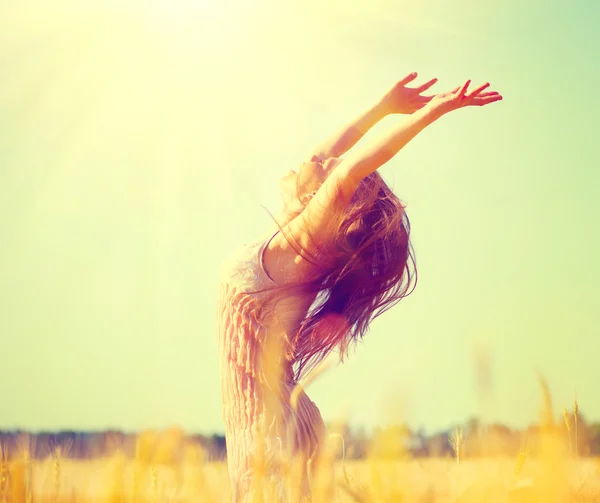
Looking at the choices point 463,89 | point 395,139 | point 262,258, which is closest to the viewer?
point 395,139

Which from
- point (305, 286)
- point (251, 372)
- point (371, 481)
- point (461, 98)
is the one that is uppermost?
point (461, 98)

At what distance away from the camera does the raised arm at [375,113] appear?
13.4 ft

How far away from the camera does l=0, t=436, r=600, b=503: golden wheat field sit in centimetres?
132

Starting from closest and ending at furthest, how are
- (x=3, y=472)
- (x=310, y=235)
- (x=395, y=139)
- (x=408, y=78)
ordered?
(x=3, y=472) < (x=395, y=139) < (x=310, y=235) < (x=408, y=78)

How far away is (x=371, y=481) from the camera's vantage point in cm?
154

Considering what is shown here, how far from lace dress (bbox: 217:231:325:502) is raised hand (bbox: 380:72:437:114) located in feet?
4.43

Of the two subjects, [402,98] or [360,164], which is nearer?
[360,164]

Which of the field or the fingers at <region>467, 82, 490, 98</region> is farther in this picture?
the fingers at <region>467, 82, 490, 98</region>

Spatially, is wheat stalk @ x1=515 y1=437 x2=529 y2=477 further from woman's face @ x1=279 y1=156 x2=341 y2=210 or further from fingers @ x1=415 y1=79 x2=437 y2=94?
fingers @ x1=415 y1=79 x2=437 y2=94

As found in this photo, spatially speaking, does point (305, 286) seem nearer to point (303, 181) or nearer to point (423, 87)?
point (303, 181)

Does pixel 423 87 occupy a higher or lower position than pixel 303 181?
higher

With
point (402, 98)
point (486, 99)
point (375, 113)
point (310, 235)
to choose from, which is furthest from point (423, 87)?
point (310, 235)

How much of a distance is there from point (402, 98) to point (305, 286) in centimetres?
146

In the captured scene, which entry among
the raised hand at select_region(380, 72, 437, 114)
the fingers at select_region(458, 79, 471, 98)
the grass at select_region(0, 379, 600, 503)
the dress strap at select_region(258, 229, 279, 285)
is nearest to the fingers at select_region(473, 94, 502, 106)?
the fingers at select_region(458, 79, 471, 98)
